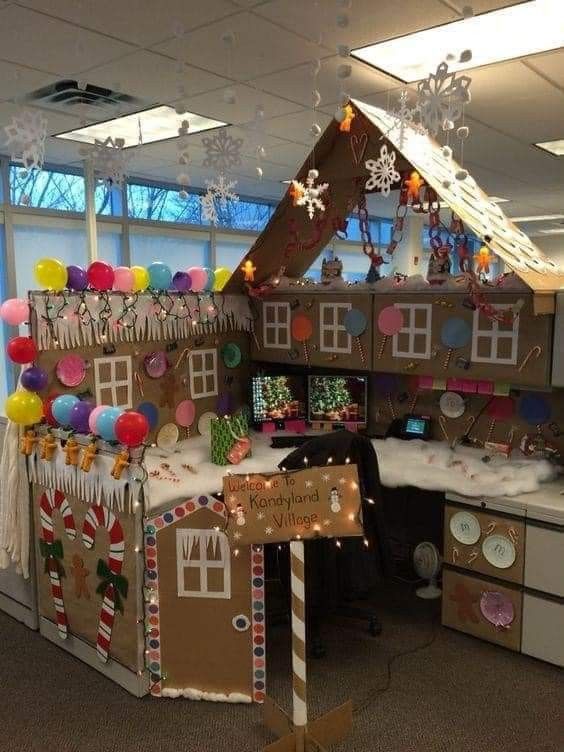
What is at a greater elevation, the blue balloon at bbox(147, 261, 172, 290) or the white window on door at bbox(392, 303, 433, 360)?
Answer: the blue balloon at bbox(147, 261, 172, 290)

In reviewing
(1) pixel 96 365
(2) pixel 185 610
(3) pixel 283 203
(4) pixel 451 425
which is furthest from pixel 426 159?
(2) pixel 185 610

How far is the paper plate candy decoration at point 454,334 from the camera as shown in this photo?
288cm

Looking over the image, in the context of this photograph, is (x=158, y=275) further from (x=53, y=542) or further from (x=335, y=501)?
(x=335, y=501)

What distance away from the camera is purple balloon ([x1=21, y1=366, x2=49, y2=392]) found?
2619mm

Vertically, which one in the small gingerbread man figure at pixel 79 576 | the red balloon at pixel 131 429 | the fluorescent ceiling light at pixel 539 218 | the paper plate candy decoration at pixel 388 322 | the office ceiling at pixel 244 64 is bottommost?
the small gingerbread man figure at pixel 79 576

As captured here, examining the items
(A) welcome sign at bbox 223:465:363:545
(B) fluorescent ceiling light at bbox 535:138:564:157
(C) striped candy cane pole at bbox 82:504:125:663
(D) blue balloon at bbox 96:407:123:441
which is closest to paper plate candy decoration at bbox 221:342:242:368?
(D) blue balloon at bbox 96:407:123:441

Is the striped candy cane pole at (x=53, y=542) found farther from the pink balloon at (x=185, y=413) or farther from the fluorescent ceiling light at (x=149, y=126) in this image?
the fluorescent ceiling light at (x=149, y=126)

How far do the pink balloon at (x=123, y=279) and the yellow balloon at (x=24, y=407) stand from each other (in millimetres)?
628

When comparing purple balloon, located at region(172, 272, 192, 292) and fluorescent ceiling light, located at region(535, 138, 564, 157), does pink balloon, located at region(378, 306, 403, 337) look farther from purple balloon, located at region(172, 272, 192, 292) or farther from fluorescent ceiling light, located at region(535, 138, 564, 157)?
fluorescent ceiling light, located at region(535, 138, 564, 157)

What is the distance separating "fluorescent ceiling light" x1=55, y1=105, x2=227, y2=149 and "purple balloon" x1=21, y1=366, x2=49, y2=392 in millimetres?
2178

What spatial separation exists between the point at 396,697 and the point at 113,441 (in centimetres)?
144

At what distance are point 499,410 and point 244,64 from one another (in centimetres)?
218

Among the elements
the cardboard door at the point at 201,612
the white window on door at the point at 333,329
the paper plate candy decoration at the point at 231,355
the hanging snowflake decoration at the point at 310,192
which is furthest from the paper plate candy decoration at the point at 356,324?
the cardboard door at the point at 201,612

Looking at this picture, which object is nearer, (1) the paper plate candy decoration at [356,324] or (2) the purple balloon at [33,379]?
(2) the purple balloon at [33,379]
